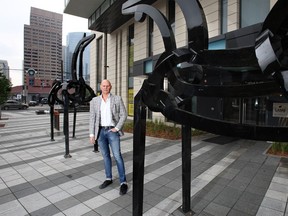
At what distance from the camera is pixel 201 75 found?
92.4 inches

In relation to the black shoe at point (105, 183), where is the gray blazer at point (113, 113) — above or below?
above

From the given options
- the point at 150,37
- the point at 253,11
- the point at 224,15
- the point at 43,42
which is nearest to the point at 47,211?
the point at 253,11

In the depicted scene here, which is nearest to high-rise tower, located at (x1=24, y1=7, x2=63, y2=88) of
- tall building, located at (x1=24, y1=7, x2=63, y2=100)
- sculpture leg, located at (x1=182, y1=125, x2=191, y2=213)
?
tall building, located at (x1=24, y1=7, x2=63, y2=100)

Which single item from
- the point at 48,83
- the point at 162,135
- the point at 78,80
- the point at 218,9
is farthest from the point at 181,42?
the point at 48,83

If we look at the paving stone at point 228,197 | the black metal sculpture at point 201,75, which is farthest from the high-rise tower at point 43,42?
the black metal sculpture at point 201,75

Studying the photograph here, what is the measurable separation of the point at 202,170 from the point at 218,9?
9.15 metres

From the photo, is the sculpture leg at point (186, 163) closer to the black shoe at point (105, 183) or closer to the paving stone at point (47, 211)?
the black shoe at point (105, 183)

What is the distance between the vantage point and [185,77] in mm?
2566

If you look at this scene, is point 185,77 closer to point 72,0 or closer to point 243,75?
point 243,75

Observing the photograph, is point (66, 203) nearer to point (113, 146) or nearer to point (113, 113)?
point (113, 146)

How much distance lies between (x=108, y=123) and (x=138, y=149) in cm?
137

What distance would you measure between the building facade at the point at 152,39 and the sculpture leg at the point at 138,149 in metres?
1.42

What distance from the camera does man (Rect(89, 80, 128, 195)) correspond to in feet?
12.6

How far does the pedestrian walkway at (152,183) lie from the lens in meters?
3.33
